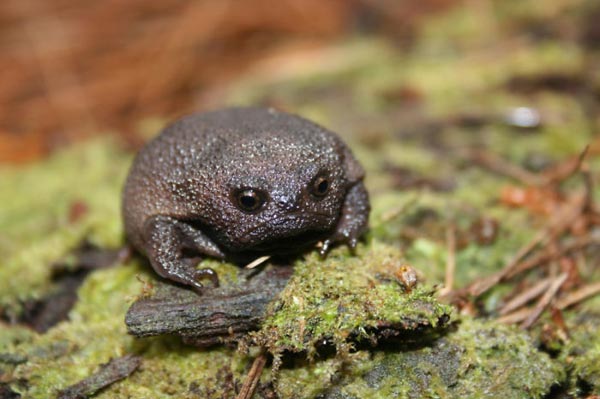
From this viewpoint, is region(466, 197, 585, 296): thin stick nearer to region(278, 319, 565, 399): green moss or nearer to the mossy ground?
the mossy ground

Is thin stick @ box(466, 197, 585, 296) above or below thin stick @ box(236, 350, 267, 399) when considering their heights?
above

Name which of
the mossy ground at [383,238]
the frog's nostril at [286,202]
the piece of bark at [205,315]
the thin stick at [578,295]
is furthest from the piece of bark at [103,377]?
the thin stick at [578,295]

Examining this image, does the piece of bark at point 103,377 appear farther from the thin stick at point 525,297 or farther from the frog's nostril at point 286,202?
the thin stick at point 525,297

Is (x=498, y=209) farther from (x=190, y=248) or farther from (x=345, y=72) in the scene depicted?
(x=345, y=72)

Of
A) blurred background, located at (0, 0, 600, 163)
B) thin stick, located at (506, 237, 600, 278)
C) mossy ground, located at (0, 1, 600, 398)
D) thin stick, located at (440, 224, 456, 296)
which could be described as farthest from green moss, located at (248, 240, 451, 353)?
blurred background, located at (0, 0, 600, 163)

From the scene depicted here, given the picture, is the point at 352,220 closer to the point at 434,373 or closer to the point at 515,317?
the point at 434,373

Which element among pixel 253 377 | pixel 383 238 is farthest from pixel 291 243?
pixel 383 238
